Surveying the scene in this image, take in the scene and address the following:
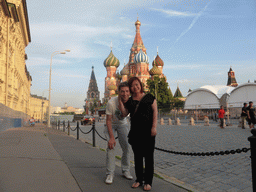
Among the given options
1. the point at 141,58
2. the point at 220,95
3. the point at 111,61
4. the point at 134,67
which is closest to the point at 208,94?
the point at 220,95

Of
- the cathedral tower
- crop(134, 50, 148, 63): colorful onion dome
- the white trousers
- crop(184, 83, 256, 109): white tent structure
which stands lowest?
the white trousers

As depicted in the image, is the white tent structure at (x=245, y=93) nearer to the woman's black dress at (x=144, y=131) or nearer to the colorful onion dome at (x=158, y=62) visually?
the colorful onion dome at (x=158, y=62)

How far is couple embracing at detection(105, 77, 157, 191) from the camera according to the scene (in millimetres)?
3420

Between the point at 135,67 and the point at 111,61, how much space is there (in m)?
11.2

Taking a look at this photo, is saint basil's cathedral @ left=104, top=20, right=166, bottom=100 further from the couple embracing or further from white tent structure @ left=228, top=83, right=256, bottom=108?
the couple embracing

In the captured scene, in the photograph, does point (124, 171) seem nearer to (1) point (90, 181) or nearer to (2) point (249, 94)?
(1) point (90, 181)

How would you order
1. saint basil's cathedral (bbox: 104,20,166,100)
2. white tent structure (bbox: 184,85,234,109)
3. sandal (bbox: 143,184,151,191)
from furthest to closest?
saint basil's cathedral (bbox: 104,20,166,100)
white tent structure (bbox: 184,85,234,109)
sandal (bbox: 143,184,151,191)

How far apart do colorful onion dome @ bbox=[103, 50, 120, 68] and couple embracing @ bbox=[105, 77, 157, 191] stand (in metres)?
75.6

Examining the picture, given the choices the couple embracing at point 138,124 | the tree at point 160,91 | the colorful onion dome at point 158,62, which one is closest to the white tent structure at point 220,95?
the tree at point 160,91

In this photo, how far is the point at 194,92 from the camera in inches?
2426

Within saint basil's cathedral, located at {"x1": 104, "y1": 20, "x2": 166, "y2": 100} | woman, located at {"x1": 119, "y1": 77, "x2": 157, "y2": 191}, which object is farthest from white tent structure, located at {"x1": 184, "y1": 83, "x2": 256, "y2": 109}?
woman, located at {"x1": 119, "y1": 77, "x2": 157, "y2": 191}

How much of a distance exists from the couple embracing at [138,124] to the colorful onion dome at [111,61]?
7558 cm

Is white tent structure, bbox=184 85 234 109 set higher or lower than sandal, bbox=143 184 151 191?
higher

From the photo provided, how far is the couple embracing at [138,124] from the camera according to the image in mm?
3420
